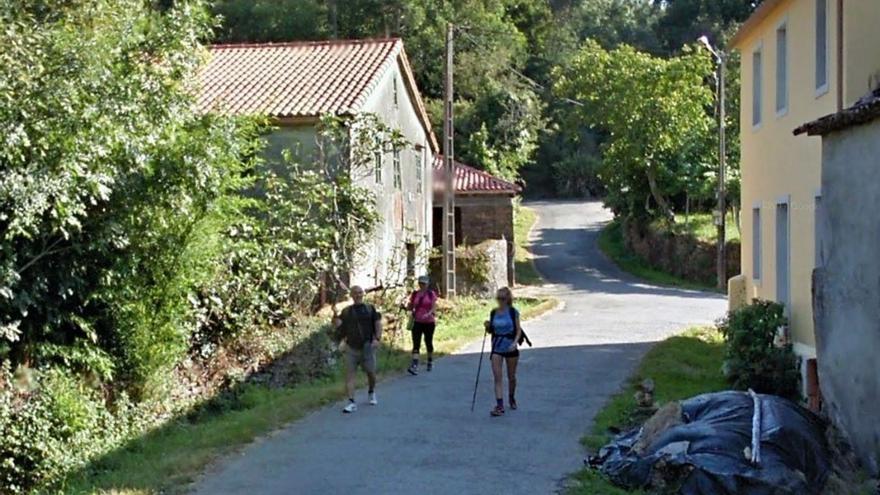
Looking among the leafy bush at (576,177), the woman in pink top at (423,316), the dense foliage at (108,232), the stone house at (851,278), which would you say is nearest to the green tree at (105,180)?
the dense foliage at (108,232)

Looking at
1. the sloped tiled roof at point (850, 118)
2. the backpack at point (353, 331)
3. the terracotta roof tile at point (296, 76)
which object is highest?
the terracotta roof tile at point (296, 76)

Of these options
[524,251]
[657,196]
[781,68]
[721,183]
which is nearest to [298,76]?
[781,68]

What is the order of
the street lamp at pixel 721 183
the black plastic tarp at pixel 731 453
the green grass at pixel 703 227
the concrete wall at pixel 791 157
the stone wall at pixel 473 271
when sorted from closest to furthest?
1. the black plastic tarp at pixel 731 453
2. the concrete wall at pixel 791 157
3. the stone wall at pixel 473 271
4. the street lamp at pixel 721 183
5. the green grass at pixel 703 227

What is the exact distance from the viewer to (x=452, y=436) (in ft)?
42.8

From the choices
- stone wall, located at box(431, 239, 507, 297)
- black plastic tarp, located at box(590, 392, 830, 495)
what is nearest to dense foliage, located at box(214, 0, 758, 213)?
stone wall, located at box(431, 239, 507, 297)

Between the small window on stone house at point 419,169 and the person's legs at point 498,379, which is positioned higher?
the small window on stone house at point 419,169

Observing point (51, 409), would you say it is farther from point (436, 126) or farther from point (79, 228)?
point (436, 126)

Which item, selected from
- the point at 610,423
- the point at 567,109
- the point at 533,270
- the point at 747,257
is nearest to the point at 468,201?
the point at 533,270

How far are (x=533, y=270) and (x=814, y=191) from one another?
1206 inches

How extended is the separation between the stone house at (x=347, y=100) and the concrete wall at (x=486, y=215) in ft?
26.7

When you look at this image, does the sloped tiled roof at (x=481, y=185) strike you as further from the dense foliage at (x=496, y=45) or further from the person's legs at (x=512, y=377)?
the person's legs at (x=512, y=377)

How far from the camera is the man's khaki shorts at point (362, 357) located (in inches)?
585

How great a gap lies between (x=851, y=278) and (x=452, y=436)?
4.56 meters

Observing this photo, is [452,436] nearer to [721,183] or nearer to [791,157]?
[791,157]
